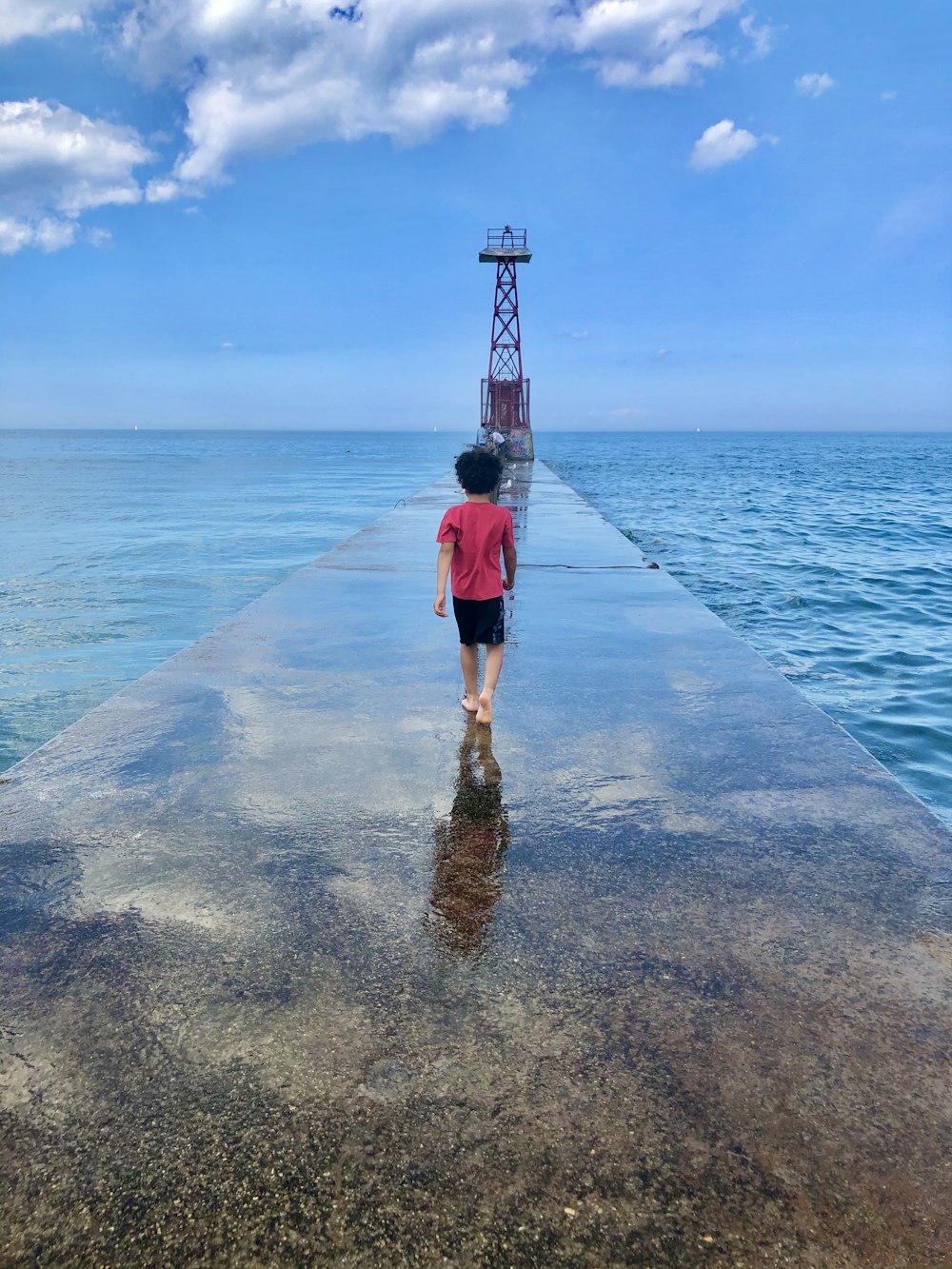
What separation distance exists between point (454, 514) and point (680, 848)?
2.14 m

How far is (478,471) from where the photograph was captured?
4.12m

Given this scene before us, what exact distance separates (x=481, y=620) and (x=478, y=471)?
0.79 m

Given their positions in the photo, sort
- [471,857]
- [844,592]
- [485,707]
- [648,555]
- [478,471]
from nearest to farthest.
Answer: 1. [471,857]
2. [478,471]
3. [485,707]
4. [844,592]
5. [648,555]

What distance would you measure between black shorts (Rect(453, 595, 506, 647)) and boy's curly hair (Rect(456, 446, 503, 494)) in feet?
1.94

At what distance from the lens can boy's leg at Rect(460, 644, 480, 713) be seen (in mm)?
4324

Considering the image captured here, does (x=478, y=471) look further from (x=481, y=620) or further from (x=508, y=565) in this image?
(x=481, y=620)

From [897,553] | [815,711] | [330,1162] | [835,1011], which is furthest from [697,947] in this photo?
[897,553]

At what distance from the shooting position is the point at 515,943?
7.76 ft

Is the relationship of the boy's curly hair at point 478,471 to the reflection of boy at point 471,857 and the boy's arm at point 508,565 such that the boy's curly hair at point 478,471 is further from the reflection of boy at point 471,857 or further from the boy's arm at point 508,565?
the reflection of boy at point 471,857

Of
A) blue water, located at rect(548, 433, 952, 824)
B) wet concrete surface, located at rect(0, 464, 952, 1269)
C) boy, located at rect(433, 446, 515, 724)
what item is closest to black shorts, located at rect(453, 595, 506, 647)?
boy, located at rect(433, 446, 515, 724)

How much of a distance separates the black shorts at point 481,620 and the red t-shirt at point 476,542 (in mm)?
43

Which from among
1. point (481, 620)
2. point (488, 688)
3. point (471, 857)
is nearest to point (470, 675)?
point (488, 688)

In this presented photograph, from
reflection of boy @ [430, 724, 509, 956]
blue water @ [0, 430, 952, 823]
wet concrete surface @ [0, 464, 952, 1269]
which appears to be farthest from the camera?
blue water @ [0, 430, 952, 823]

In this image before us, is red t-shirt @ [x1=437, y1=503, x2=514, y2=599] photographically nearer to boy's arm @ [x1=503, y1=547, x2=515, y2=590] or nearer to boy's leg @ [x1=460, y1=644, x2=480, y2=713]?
boy's arm @ [x1=503, y1=547, x2=515, y2=590]
